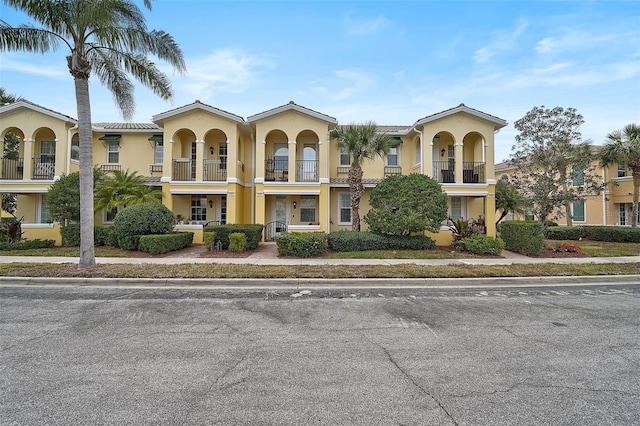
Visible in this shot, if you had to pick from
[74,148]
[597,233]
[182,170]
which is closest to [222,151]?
[182,170]

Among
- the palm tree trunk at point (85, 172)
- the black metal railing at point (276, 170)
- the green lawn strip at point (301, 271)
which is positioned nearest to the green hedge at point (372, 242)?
the green lawn strip at point (301, 271)

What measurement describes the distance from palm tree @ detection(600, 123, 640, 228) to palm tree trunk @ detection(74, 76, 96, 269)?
2776 centimetres

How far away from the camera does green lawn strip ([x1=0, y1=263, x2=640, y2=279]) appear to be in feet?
29.4

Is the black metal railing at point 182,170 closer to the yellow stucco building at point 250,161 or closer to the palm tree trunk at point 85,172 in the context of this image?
the yellow stucco building at point 250,161

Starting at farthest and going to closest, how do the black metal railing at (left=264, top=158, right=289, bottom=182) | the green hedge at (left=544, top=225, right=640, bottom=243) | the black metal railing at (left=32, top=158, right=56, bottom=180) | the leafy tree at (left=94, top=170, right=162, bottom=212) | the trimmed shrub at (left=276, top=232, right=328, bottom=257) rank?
1. the green hedge at (left=544, top=225, right=640, bottom=243)
2. the black metal railing at (left=264, top=158, right=289, bottom=182)
3. the black metal railing at (left=32, top=158, right=56, bottom=180)
4. the leafy tree at (left=94, top=170, right=162, bottom=212)
5. the trimmed shrub at (left=276, top=232, right=328, bottom=257)

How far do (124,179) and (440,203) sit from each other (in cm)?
1499

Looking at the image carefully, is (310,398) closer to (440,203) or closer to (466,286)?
(466,286)

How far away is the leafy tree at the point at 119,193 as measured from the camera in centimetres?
1488

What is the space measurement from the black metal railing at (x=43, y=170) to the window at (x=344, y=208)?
16.6 meters

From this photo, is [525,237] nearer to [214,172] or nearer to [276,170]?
[276,170]

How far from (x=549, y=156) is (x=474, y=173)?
141 inches

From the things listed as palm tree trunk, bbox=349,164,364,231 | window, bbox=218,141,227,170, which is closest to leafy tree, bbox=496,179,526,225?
palm tree trunk, bbox=349,164,364,231

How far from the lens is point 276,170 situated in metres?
18.5

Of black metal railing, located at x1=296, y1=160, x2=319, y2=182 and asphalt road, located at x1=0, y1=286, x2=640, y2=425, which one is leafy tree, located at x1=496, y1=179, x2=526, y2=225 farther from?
asphalt road, located at x1=0, y1=286, x2=640, y2=425
